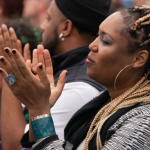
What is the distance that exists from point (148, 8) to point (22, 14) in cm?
321

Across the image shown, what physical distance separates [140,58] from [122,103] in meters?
0.30

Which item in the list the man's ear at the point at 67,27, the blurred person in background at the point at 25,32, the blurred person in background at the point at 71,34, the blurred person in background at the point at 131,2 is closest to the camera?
the blurred person in background at the point at 71,34

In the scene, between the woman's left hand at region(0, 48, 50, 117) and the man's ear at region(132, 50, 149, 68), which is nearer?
the woman's left hand at region(0, 48, 50, 117)

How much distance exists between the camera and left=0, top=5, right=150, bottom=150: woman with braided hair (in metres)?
1.42

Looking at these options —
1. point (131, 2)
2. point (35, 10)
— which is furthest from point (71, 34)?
A: point (131, 2)

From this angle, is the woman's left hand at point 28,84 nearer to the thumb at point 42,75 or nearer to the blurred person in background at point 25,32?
the thumb at point 42,75

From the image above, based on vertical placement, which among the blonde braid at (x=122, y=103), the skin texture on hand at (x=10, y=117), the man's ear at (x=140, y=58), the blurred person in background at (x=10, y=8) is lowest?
the skin texture on hand at (x=10, y=117)

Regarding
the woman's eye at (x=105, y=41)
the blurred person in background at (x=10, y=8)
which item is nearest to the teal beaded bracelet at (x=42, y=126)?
the woman's eye at (x=105, y=41)

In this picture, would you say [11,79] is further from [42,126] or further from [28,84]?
[42,126]

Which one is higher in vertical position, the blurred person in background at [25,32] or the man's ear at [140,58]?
the man's ear at [140,58]

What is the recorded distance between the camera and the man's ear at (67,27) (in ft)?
8.61

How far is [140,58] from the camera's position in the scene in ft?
5.17

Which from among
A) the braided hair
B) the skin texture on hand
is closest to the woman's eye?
the braided hair

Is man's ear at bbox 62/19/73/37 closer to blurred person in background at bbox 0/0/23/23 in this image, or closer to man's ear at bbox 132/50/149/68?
man's ear at bbox 132/50/149/68
